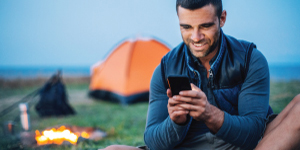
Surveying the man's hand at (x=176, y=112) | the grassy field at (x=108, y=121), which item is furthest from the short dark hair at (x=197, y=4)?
the grassy field at (x=108, y=121)

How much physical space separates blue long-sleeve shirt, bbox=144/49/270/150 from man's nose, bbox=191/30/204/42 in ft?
0.89

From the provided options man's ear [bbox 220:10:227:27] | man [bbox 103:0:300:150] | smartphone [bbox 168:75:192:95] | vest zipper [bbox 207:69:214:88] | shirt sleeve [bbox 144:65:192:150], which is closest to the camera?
smartphone [bbox 168:75:192:95]

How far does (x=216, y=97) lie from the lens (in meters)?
1.96

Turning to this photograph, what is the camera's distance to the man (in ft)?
5.46

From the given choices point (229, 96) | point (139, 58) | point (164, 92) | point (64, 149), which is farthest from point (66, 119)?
point (229, 96)

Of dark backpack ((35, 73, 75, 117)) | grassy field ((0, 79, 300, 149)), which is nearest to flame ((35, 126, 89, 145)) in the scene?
grassy field ((0, 79, 300, 149))

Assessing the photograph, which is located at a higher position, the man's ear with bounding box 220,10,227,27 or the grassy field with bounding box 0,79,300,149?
the man's ear with bounding box 220,10,227,27

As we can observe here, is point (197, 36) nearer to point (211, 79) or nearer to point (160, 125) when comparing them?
point (211, 79)

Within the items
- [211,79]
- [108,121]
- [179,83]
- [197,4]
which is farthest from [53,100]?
[179,83]

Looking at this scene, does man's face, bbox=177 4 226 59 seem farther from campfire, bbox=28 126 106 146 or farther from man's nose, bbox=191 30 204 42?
campfire, bbox=28 126 106 146

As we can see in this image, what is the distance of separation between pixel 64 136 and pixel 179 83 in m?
3.09

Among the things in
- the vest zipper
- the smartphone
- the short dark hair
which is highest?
the short dark hair

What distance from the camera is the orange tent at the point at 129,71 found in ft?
26.9

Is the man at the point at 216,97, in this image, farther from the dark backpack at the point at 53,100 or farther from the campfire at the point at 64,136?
the dark backpack at the point at 53,100
